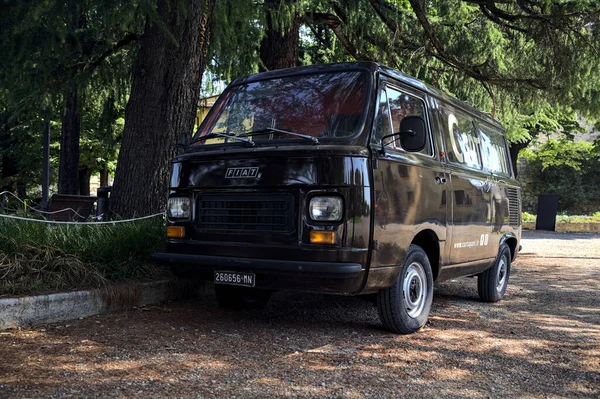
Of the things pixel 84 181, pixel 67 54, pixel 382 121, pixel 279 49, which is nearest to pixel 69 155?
pixel 67 54

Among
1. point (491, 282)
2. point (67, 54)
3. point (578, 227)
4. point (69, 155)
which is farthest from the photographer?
point (578, 227)

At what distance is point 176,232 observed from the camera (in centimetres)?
561

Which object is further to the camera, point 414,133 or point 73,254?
point 73,254

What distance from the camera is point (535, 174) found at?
33.7 m

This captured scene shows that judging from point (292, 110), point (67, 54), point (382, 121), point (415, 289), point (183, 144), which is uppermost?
point (67, 54)

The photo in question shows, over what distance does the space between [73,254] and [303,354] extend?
275 cm

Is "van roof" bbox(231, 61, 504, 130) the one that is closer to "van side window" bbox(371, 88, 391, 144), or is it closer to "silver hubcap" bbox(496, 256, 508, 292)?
"van side window" bbox(371, 88, 391, 144)

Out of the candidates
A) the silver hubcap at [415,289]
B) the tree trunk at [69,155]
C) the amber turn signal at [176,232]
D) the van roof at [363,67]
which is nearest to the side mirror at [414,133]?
the van roof at [363,67]

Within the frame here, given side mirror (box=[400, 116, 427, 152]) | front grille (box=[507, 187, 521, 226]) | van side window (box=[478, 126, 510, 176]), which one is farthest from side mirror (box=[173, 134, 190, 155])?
front grille (box=[507, 187, 521, 226])

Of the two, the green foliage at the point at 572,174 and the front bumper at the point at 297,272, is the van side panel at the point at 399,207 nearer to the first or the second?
the front bumper at the point at 297,272

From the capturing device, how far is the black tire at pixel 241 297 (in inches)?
246

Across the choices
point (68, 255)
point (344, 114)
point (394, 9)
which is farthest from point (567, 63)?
point (68, 255)

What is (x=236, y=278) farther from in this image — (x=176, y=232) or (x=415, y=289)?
(x=415, y=289)

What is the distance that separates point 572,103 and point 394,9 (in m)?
4.63
